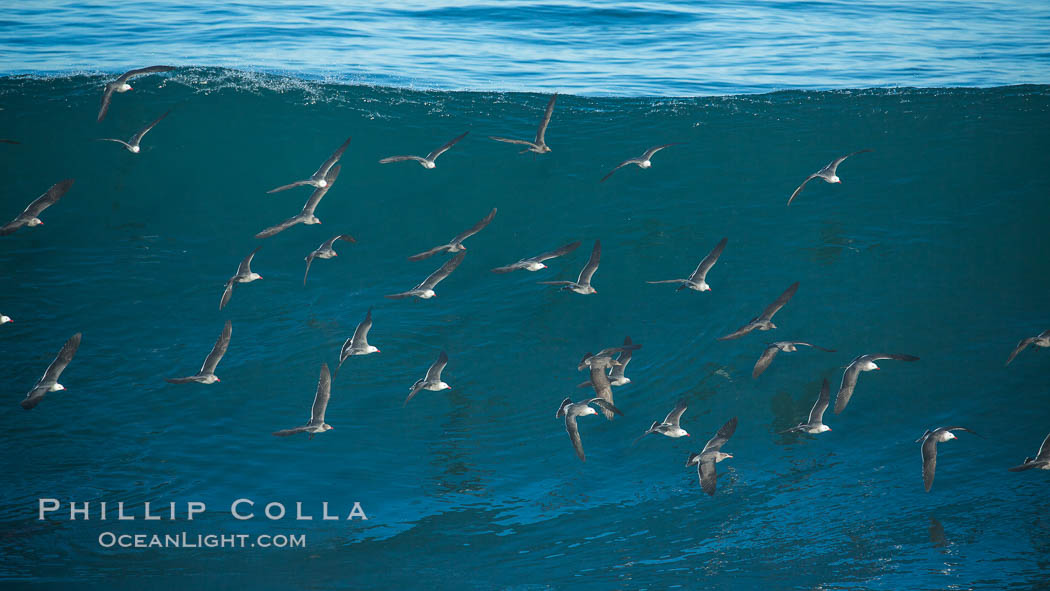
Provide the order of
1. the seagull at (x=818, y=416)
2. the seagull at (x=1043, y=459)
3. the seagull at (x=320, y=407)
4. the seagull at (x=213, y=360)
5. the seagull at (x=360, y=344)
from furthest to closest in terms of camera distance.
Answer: the seagull at (x=360, y=344) → the seagull at (x=213, y=360) → the seagull at (x=818, y=416) → the seagull at (x=320, y=407) → the seagull at (x=1043, y=459)

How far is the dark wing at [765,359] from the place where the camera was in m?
10.0

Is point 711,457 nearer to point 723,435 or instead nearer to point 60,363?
point 723,435

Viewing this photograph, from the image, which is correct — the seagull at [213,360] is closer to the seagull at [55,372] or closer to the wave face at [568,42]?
the seagull at [55,372]

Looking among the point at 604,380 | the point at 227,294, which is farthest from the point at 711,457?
the point at 227,294

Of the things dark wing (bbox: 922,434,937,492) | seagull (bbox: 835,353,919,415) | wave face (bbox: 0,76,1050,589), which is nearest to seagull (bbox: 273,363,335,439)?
wave face (bbox: 0,76,1050,589)

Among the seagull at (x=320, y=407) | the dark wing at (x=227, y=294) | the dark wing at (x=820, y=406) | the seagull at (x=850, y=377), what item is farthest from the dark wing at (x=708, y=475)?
the dark wing at (x=227, y=294)

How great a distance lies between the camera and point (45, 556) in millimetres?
8188

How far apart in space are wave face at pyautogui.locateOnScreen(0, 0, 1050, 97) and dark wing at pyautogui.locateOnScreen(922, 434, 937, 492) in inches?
394

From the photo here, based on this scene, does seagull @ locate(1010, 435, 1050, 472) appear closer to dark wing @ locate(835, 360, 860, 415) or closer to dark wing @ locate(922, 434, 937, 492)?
dark wing @ locate(922, 434, 937, 492)

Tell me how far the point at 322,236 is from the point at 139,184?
425 cm

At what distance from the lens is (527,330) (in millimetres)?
11883

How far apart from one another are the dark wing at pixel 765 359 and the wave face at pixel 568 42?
313 inches

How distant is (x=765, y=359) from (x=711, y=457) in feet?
7.31

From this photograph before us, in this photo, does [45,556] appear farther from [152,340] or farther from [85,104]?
[85,104]
